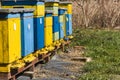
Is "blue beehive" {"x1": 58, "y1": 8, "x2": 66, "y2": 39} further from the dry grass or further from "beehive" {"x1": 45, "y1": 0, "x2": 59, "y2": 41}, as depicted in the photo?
the dry grass

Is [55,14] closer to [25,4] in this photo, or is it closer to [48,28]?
[48,28]

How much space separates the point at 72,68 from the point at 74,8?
14461 mm

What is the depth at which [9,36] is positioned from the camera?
740cm

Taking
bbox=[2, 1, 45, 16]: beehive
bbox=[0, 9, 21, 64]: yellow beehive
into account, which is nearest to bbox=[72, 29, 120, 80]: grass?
bbox=[2, 1, 45, 16]: beehive

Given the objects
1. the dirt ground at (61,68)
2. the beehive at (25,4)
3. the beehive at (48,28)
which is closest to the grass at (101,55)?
the dirt ground at (61,68)

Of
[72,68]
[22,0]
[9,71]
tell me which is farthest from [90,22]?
[9,71]

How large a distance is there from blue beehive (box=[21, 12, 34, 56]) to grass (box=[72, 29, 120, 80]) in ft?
4.95

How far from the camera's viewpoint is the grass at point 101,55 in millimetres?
9719

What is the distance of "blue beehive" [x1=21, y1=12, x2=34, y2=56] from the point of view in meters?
8.30

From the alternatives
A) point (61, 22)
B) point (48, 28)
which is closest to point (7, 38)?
point (48, 28)

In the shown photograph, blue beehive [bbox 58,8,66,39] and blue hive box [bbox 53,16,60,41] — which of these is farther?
blue beehive [bbox 58,8,66,39]

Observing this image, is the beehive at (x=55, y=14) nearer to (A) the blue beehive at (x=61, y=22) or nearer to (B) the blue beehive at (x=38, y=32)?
(A) the blue beehive at (x=61, y=22)

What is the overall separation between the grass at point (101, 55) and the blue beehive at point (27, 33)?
4.95 feet

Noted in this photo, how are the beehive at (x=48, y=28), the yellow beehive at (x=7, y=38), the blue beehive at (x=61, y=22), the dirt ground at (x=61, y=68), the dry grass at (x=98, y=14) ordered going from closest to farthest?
the yellow beehive at (x=7, y=38)
the dirt ground at (x=61, y=68)
the beehive at (x=48, y=28)
the blue beehive at (x=61, y=22)
the dry grass at (x=98, y=14)
